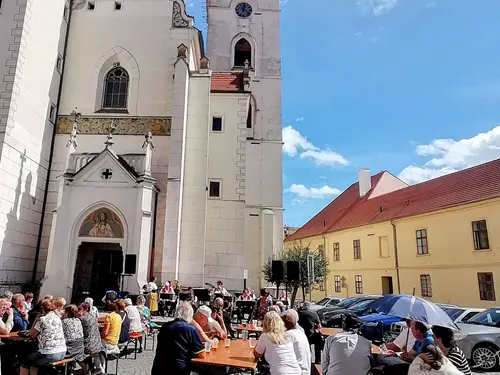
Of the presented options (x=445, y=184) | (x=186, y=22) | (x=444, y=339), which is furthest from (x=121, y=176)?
(x=445, y=184)

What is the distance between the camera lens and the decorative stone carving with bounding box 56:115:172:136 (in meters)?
18.4

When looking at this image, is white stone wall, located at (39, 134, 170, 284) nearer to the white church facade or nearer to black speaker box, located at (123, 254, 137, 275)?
the white church facade

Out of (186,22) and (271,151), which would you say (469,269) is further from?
(186,22)

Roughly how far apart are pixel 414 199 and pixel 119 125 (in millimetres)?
19350

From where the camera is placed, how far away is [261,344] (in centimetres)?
482

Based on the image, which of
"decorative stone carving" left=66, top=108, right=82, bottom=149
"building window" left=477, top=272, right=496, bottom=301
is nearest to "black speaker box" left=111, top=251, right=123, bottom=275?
"decorative stone carving" left=66, top=108, right=82, bottom=149

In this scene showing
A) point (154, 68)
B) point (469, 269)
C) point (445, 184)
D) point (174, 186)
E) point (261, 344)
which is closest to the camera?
point (261, 344)

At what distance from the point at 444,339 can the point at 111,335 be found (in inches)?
211

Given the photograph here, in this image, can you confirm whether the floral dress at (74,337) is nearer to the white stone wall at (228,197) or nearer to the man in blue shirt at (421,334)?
the man in blue shirt at (421,334)

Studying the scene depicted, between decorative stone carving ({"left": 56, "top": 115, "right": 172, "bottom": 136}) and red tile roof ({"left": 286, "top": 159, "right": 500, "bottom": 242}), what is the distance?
1620 centimetres

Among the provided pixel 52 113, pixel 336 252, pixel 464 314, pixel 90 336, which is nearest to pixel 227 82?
pixel 52 113

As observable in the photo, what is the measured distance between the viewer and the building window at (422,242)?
23906 mm

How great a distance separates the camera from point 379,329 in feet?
39.2

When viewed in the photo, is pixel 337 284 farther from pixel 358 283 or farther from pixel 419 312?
pixel 419 312
